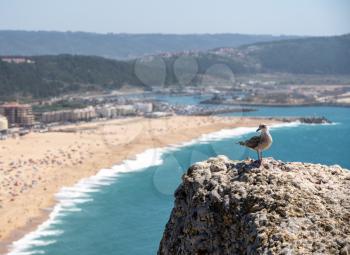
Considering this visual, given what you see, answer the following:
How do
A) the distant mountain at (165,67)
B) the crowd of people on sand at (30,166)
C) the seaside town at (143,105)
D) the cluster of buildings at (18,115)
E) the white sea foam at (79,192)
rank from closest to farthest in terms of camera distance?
the white sea foam at (79,192) < the crowd of people on sand at (30,166) < the cluster of buildings at (18,115) < the seaside town at (143,105) < the distant mountain at (165,67)

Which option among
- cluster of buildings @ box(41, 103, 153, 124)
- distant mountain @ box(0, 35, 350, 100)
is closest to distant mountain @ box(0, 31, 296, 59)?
distant mountain @ box(0, 35, 350, 100)

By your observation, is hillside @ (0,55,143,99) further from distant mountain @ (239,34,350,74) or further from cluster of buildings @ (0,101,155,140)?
distant mountain @ (239,34,350,74)

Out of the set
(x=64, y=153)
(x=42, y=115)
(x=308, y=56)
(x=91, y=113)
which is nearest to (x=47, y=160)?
(x=64, y=153)

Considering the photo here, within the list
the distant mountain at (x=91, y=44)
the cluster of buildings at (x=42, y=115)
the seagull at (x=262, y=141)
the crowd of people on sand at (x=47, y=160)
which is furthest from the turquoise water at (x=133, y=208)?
the distant mountain at (x=91, y=44)

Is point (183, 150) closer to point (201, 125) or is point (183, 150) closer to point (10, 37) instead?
point (201, 125)

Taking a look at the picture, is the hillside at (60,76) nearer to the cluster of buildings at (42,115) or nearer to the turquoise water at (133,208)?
the cluster of buildings at (42,115)

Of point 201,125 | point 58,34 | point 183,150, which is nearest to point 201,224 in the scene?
point 183,150
